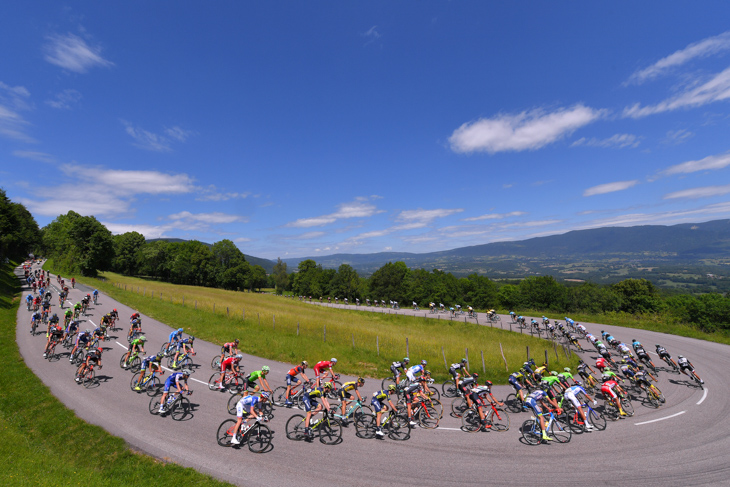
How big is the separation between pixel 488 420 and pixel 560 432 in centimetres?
270

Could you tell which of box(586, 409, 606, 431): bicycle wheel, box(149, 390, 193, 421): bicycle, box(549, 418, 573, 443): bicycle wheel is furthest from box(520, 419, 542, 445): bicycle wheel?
box(149, 390, 193, 421): bicycle

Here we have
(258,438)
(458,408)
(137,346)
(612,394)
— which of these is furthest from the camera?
(137,346)

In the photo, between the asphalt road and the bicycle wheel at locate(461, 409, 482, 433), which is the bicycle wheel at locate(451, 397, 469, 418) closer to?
the bicycle wheel at locate(461, 409, 482, 433)

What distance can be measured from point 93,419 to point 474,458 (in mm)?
14958

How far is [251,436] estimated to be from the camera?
10.9 m

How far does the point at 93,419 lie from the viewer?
1181 centimetres

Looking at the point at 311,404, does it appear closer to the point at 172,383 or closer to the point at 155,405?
the point at 172,383

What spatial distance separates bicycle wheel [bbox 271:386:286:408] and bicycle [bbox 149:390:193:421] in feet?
11.7

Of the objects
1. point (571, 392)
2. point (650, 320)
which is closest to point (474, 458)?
point (571, 392)

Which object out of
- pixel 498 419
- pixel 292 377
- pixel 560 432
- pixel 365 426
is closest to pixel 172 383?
pixel 292 377

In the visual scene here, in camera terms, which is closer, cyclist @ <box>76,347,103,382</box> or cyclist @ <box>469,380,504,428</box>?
cyclist @ <box>469,380,504,428</box>

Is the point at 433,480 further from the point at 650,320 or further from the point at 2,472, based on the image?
the point at 650,320

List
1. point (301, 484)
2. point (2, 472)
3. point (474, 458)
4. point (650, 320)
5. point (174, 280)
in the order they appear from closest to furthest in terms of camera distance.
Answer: point (2, 472), point (301, 484), point (474, 458), point (650, 320), point (174, 280)

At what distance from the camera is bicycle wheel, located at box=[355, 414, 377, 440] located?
1140cm
